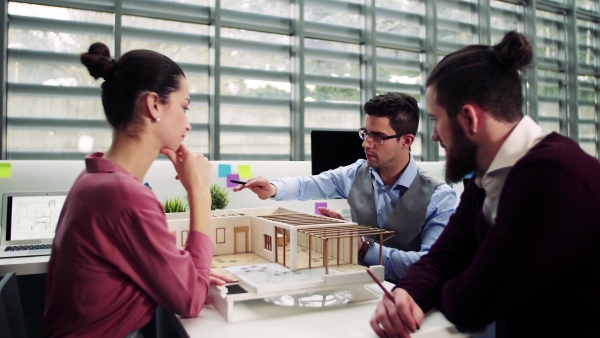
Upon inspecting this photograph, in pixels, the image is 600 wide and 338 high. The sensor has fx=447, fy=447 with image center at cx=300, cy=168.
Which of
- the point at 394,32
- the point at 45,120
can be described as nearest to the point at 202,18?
the point at 45,120

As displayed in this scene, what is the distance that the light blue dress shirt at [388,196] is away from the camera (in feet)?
5.84

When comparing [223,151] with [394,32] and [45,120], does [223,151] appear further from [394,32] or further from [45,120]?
[394,32]

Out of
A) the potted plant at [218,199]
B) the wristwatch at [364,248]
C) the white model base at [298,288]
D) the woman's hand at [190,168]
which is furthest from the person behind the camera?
the potted plant at [218,199]

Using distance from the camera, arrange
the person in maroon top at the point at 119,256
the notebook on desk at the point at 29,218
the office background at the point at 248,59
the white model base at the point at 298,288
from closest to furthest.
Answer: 1. the person in maroon top at the point at 119,256
2. the white model base at the point at 298,288
3. the notebook on desk at the point at 29,218
4. the office background at the point at 248,59

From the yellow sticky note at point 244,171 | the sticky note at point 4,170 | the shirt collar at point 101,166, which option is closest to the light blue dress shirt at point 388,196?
the yellow sticky note at point 244,171

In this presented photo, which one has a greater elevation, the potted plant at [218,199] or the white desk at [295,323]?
the potted plant at [218,199]

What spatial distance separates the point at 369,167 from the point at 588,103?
18.3 feet

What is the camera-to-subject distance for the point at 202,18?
3887 millimetres

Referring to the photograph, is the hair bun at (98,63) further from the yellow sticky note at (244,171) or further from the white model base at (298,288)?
the yellow sticky note at (244,171)

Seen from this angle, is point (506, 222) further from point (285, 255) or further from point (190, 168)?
point (190, 168)

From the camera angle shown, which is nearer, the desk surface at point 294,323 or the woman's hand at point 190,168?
the desk surface at point 294,323

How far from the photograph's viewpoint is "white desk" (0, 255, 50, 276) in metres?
2.00

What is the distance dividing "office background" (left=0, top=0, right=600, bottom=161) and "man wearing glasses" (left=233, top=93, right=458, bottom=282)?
121 cm

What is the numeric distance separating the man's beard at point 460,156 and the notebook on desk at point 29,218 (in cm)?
205
